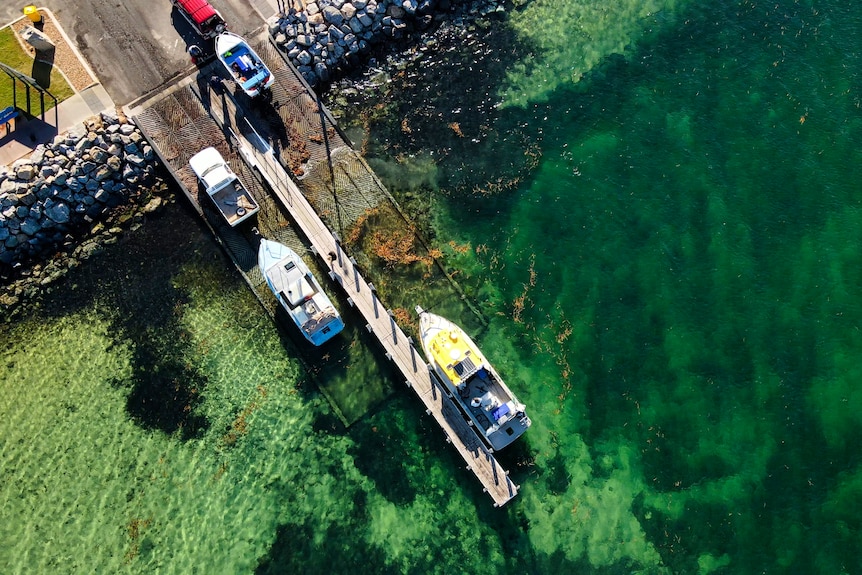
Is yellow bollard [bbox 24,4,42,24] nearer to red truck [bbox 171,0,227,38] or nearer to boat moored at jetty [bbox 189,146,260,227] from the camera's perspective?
red truck [bbox 171,0,227,38]

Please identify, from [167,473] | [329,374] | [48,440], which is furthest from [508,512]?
[48,440]

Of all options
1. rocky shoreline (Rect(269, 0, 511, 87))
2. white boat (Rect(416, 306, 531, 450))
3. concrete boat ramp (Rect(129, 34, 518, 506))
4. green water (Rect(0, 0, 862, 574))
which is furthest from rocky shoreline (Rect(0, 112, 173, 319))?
white boat (Rect(416, 306, 531, 450))

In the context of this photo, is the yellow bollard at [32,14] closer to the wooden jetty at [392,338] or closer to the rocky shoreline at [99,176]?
the rocky shoreline at [99,176]

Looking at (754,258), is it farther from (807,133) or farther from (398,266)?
(398,266)

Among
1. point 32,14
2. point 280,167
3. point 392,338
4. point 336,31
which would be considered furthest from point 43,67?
point 392,338

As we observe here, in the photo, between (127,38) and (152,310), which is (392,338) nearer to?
(152,310)

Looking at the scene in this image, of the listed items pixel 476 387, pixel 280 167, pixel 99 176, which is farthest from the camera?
pixel 280 167

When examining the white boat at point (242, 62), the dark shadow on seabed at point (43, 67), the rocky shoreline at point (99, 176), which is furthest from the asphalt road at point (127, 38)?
the rocky shoreline at point (99, 176)
